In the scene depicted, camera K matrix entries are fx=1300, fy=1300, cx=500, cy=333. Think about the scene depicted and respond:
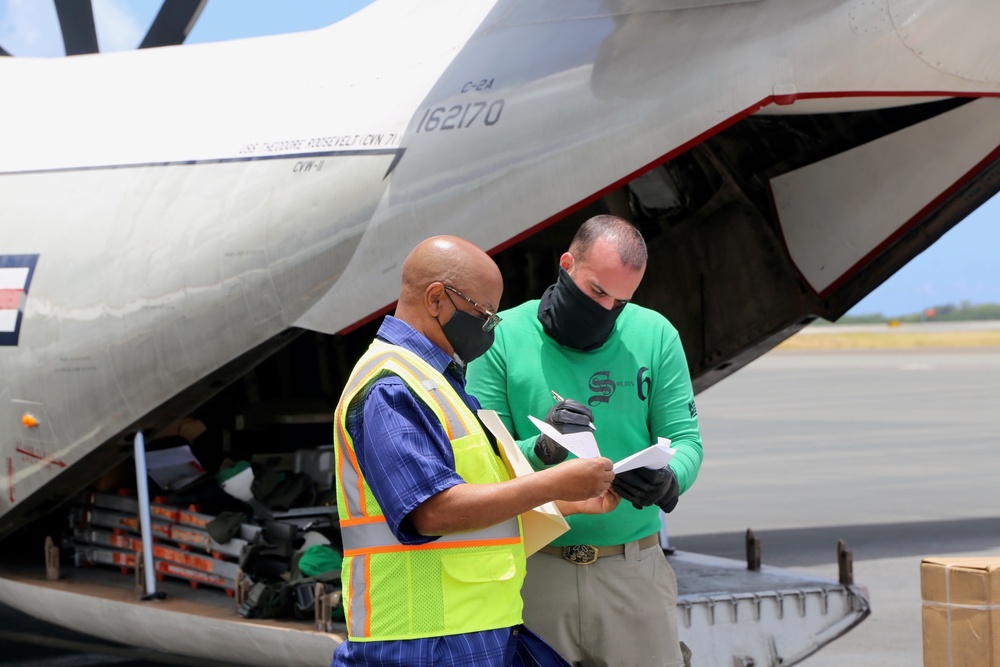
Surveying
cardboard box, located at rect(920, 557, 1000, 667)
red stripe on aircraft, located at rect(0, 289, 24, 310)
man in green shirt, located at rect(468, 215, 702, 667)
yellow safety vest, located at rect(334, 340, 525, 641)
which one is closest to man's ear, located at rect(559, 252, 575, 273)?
man in green shirt, located at rect(468, 215, 702, 667)

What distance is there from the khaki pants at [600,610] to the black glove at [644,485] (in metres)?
0.49

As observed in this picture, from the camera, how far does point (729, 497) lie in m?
15.3

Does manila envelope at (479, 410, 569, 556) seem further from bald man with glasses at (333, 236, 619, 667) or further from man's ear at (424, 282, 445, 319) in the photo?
man's ear at (424, 282, 445, 319)

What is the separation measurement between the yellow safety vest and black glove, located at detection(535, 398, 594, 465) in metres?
0.35

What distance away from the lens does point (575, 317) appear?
162 inches

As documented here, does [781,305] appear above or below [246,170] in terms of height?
below

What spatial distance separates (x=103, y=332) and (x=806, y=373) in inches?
1473

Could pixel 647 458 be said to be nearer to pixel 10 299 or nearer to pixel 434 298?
pixel 434 298

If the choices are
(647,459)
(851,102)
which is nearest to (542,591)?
(647,459)

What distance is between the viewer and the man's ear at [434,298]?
3295 millimetres

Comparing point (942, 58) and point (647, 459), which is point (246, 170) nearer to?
point (942, 58)

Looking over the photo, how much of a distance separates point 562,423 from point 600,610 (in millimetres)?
812

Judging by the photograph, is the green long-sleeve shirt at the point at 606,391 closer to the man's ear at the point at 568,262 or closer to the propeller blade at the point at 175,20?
the man's ear at the point at 568,262

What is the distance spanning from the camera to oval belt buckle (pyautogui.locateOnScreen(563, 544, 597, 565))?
4148mm
